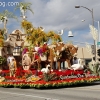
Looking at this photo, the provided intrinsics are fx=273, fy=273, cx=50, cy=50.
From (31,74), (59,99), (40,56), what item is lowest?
(59,99)

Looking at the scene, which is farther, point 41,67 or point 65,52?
point 41,67

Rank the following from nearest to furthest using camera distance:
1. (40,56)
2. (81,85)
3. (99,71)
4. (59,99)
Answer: (59,99) → (81,85) → (40,56) → (99,71)

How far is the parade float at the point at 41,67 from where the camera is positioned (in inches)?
742

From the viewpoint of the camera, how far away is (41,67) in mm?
23562

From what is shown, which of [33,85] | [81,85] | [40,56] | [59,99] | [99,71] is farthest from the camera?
[99,71]

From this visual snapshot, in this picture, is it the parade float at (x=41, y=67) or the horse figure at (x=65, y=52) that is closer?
the parade float at (x=41, y=67)

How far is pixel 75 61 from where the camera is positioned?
2336 centimetres

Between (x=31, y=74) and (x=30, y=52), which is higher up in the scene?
(x=30, y=52)

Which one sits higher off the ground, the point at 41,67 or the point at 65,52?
the point at 65,52

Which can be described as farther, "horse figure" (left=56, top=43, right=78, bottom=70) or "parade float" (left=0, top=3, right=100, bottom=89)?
"horse figure" (left=56, top=43, right=78, bottom=70)

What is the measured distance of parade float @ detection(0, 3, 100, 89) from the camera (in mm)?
18844

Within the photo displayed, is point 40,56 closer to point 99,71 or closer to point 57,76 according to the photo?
point 57,76

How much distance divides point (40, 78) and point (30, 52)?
4.48 meters

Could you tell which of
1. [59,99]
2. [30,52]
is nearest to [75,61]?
[30,52]
